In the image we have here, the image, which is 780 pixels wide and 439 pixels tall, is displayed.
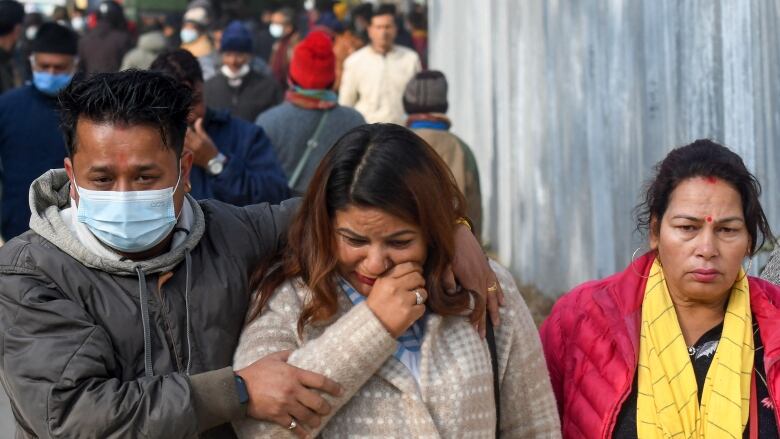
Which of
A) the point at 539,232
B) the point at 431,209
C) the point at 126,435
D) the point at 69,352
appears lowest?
the point at 539,232

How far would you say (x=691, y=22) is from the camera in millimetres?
6449

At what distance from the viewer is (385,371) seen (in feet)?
10.5

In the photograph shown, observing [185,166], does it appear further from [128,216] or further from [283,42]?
[283,42]

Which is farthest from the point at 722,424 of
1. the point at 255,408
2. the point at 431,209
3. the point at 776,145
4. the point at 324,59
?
the point at 324,59

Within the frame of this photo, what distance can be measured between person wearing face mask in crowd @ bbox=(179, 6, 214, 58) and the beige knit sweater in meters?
10.3

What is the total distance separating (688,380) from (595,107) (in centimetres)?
457

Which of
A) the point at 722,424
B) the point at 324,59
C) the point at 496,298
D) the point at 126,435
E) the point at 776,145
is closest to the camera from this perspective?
the point at 126,435

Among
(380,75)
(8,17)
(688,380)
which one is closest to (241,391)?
(688,380)

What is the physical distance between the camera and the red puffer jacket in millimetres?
3748

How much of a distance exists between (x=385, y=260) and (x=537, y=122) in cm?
652

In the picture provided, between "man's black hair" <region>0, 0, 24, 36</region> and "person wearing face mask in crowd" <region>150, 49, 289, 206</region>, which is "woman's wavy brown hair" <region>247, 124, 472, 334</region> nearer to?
"person wearing face mask in crowd" <region>150, 49, 289, 206</region>

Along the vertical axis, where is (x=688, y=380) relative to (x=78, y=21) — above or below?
below

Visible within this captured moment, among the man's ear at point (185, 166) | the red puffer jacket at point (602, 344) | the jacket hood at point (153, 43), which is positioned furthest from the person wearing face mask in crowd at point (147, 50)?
the man's ear at point (185, 166)

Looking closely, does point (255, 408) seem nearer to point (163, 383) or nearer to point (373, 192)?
point (163, 383)
